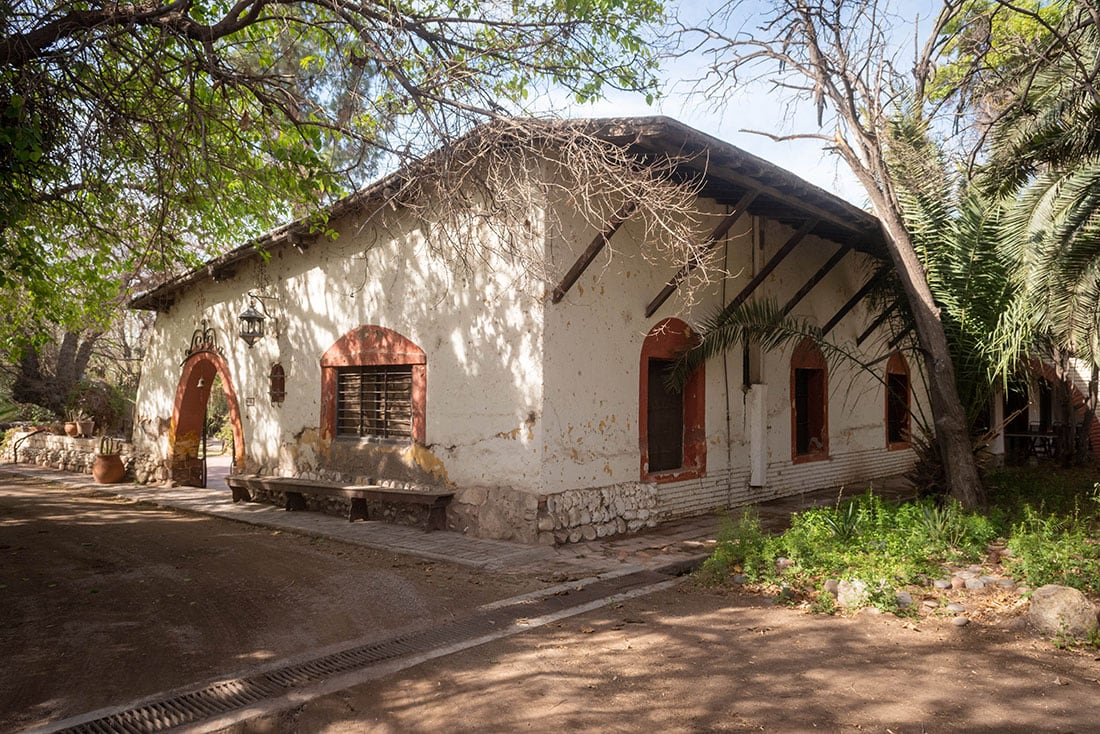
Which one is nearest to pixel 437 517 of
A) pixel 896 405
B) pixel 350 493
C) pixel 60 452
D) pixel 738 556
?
pixel 350 493

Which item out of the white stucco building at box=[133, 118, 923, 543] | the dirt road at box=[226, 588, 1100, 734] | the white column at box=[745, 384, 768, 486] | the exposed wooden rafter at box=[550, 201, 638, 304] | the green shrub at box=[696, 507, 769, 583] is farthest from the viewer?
the white column at box=[745, 384, 768, 486]

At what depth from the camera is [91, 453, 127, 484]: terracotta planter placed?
13.9 meters

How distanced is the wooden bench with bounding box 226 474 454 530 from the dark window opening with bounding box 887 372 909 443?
9.35 meters

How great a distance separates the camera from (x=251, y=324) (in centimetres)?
1098

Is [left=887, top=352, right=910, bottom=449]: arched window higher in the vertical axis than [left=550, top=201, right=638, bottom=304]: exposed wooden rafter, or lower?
lower

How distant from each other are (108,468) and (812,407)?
12754 millimetres

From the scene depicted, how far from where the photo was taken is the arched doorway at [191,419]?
12797 millimetres

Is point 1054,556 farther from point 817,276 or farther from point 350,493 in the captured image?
point 350,493

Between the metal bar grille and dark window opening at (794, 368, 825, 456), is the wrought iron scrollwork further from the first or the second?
dark window opening at (794, 368, 825, 456)

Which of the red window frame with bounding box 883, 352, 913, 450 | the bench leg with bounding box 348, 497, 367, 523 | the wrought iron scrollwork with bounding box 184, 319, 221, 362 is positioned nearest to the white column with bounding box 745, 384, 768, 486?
the red window frame with bounding box 883, 352, 913, 450

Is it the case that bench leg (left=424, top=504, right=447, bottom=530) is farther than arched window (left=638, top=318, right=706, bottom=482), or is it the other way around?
arched window (left=638, top=318, right=706, bottom=482)

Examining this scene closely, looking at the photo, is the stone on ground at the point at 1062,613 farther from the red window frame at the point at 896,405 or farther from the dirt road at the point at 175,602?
the red window frame at the point at 896,405

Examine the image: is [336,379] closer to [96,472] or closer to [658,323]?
[658,323]

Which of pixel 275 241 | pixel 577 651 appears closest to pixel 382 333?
pixel 275 241
